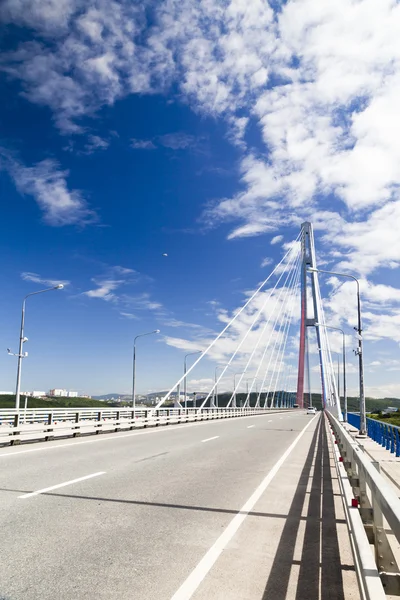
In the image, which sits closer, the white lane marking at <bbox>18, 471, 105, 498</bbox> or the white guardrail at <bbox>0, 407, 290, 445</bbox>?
the white lane marking at <bbox>18, 471, 105, 498</bbox>

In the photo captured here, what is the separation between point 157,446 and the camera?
15.8m

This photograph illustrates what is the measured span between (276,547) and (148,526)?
1.65m

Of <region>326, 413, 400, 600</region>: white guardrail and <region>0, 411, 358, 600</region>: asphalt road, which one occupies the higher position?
<region>326, 413, 400, 600</region>: white guardrail

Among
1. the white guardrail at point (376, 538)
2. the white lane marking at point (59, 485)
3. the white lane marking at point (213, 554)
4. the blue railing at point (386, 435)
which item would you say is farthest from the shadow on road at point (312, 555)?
the blue railing at point (386, 435)

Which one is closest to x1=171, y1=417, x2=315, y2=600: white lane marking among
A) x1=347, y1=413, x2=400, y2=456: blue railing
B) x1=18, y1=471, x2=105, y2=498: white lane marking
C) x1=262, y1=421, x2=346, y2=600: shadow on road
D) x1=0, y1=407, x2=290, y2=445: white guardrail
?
x1=262, y1=421, x2=346, y2=600: shadow on road

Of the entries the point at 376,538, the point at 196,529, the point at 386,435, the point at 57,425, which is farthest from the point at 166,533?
the point at 386,435

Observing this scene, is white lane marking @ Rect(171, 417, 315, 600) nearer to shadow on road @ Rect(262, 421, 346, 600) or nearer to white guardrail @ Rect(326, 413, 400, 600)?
shadow on road @ Rect(262, 421, 346, 600)

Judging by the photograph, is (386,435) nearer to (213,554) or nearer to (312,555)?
(312,555)

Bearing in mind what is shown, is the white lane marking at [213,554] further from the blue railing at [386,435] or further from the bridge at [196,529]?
the blue railing at [386,435]

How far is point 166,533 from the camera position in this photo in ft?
19.0

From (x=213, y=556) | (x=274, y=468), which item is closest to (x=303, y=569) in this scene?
(x=213, y=556)

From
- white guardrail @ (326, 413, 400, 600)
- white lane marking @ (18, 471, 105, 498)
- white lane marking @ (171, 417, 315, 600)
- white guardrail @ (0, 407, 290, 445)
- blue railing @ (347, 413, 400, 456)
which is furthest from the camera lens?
blue railing @ (347, 413, 400, 456)

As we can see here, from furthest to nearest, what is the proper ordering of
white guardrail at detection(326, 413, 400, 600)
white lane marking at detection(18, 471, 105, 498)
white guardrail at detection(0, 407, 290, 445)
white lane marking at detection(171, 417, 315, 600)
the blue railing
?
1. the blue railing
2. white guardrail at detection(0, 407, 290, 445)
3. white lane marking at detection(18, 471, 105, 498)
4. white lane marking at detection(171, 417, 315, 600)
5. white guardrail at detection(326, 413, 400, 600)

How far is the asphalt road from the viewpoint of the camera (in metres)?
4.24
